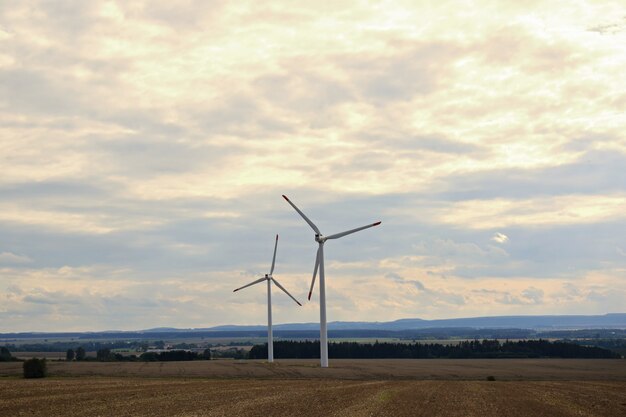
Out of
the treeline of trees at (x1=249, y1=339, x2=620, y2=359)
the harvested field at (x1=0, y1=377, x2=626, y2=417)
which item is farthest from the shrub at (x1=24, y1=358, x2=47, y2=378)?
the treeline of trees at (x1=249, y1=339, x2=620, y2=359)

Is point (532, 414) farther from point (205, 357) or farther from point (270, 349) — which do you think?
point (205, 357)

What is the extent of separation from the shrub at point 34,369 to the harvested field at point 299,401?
80.9 ft

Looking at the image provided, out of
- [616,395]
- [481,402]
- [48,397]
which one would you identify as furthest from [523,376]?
[48,397]

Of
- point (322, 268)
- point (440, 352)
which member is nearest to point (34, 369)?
point (322, 268)

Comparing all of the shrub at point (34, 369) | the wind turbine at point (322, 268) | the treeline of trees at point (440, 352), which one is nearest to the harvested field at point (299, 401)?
the shrub at point (34, 369)

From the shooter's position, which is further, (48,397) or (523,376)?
(523,376)

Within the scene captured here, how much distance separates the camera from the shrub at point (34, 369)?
88.2 metres

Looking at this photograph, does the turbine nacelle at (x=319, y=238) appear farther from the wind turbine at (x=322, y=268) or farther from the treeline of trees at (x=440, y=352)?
the treeline of trees at (x=440, y=352)

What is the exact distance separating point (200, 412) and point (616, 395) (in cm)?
3450

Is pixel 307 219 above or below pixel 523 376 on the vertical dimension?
above

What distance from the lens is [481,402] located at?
51.5 meters

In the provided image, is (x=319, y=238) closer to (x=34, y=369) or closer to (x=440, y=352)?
(x=34, y=369)

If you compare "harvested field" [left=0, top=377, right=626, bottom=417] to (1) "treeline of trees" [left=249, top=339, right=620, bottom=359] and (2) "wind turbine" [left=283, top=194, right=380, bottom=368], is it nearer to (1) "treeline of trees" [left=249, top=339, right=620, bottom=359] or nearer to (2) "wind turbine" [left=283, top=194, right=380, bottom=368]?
(2) "wind turbine" [left=283, top=194, right=380, bottom=368]

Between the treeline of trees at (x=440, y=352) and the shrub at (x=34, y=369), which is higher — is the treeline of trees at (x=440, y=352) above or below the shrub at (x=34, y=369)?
below
